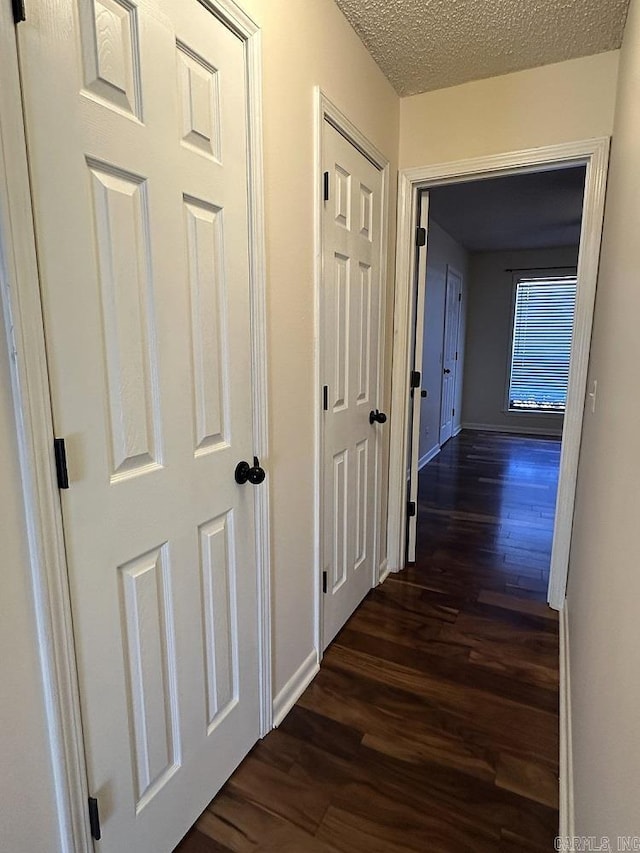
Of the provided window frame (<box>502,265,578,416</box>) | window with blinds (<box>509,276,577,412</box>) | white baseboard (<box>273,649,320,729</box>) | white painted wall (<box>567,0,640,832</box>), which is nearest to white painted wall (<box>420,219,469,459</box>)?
window frame (<box>502,265,578,416</box>)

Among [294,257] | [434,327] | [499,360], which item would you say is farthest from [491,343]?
[294,257]

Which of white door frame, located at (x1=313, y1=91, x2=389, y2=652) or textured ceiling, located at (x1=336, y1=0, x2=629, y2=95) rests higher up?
textured ceiling, located at (x1=336, y1=0, x2=629, y2=95)

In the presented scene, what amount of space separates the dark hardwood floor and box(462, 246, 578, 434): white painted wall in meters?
4.41

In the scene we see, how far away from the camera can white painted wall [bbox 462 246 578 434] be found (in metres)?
6.65

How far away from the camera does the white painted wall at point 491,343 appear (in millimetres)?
6652

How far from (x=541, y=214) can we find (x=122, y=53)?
4.65 metres

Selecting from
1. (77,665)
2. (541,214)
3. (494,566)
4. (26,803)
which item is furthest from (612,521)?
(541,214)

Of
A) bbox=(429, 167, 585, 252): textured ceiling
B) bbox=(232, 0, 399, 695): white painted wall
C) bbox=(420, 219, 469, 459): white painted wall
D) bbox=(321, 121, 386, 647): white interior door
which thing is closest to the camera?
bbox=(232, 0, 399, 695): white painted wall

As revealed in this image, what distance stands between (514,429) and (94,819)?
6.79 m

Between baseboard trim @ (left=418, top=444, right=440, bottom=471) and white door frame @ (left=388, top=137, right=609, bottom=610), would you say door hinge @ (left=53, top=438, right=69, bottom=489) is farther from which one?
baseboard trim @ (left=418, top=444, right=440, bottom=471)

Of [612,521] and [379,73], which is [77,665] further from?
[379,73]

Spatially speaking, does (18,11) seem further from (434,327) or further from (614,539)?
(434,327)

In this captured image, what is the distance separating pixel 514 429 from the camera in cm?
685

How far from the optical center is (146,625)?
3.59 ft
